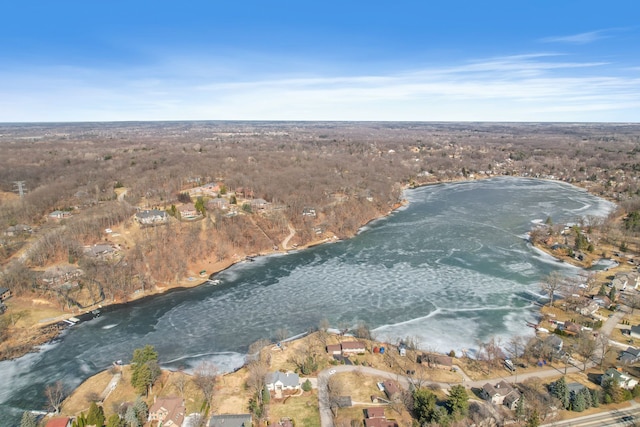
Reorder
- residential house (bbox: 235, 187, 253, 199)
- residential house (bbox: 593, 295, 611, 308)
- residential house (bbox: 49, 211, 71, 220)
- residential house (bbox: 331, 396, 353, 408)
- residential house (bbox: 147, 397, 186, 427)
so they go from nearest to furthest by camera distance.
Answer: residential house (bbox: 147, 397, 186, 427), residential house (bbox: 331, 396, 353, 408), residential house (bbox: 593, 295, 611, 308), residential house (bbox: 49, 211, 71, 220), residential house (bbox: 235, 187, 253, 199)

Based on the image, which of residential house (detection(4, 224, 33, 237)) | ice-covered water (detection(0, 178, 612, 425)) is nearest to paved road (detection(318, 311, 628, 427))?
ice-covered water (detection(0, 178, 612, 425))

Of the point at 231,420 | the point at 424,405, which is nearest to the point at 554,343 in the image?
the point at 424,405

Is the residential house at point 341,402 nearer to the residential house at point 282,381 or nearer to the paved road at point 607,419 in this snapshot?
the residential house at point 282,381

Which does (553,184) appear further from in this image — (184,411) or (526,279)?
(184,411)

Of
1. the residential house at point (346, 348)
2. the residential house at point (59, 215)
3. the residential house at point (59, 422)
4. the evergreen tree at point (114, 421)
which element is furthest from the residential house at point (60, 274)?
the residential house at point (346, 348)

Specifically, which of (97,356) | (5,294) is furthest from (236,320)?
(5,294)

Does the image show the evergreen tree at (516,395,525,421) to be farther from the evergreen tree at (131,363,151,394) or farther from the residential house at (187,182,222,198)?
the residential house at (187,182,222,198)
